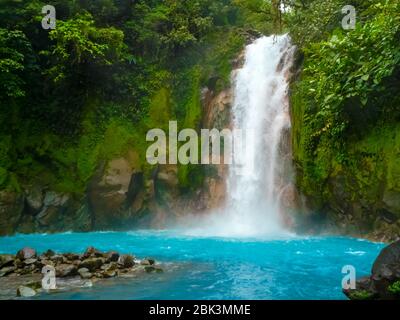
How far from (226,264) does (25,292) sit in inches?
160

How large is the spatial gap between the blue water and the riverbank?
1.18ft

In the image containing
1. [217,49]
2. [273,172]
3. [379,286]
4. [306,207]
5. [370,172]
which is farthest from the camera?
→ [217,49]

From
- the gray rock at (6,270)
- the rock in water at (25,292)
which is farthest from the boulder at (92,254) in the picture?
the rock in water at (25,292)

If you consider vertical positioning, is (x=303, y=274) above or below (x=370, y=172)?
below

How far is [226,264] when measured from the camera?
30.8ft

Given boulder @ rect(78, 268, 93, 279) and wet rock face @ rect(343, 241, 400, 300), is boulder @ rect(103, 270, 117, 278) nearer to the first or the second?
boulder @ rect(78, 268, 93, 279)

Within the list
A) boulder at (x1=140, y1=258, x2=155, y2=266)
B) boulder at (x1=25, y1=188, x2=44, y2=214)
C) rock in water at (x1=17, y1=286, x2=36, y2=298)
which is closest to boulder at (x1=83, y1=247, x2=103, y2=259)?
boulder at (x1=140, y1=258, x2=155, y2=266)

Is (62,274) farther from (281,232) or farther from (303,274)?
(281,232)

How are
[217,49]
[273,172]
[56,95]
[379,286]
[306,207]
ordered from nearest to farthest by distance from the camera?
[379,286] < [306,207] < [273,172] < [56,95] < [217,49]

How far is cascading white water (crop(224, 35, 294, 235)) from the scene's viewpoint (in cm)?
1568

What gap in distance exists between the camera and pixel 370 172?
1240 cm

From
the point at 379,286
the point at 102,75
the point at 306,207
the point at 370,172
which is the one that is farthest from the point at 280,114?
the point at 379,286

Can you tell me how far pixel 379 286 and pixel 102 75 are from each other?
1378 centimetres

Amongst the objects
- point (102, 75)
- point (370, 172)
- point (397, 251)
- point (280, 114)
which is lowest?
point (397, 251)
